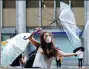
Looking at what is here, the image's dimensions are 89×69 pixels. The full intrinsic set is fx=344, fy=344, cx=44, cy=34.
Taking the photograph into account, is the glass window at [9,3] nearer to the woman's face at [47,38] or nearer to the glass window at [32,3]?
the glass window at [32,3]

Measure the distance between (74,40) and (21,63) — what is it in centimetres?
81

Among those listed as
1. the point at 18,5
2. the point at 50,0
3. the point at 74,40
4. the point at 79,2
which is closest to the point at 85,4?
the point at 79,2

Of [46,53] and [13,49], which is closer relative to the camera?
[46,53]

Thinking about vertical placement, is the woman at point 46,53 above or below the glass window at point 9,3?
below

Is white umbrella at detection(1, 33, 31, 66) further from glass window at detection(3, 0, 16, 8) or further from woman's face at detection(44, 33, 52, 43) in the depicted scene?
glass window at detection(3, 0, 16, 8)

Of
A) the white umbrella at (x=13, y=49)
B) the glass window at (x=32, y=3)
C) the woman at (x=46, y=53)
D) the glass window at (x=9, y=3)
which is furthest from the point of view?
the glass window at (x=9, y=3)

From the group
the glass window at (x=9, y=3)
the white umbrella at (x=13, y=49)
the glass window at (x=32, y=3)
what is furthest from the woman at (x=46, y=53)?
the glass window at (x=9, y=3)

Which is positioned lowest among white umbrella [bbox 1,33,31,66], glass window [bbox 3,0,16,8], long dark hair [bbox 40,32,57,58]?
white umbrella [bbox 1,33,31,66]

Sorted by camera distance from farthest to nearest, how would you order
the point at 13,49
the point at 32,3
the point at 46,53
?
the point at 32,3 < the point at 13,49 < the point at 46,53

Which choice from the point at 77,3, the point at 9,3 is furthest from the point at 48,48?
the point at 9,3

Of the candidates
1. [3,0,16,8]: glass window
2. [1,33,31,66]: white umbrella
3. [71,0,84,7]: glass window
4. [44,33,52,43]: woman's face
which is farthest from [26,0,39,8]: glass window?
[44,33,52,43]: woman's face

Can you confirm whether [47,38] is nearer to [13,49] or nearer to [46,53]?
[46,53]

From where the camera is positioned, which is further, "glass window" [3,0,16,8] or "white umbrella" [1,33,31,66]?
"glass window" [3,0,16,8]

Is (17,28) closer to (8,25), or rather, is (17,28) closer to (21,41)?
(8,25)
